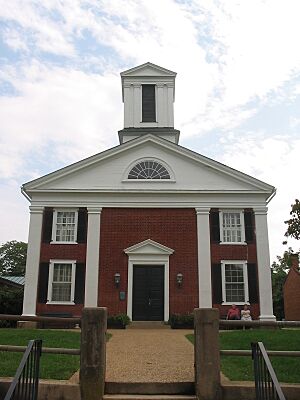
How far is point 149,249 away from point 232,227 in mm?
4245

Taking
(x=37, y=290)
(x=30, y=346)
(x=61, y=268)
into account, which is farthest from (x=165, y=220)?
(x=30, y=346)

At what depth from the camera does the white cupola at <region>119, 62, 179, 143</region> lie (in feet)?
89.2

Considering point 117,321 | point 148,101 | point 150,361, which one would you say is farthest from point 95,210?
point 150,361

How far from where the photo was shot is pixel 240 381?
7.31 metres

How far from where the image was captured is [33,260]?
851 inches

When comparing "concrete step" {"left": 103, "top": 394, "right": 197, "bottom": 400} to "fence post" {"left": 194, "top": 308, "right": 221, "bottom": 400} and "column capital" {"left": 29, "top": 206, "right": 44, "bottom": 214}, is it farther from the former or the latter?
"column capital" {"left": 29, "top": 206, "right": 44, "bottom": 214}

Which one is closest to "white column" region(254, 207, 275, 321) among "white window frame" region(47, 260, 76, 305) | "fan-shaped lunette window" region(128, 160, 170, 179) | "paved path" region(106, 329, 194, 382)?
"fan-shaped lunette window" region(128, 160, 170, 179)

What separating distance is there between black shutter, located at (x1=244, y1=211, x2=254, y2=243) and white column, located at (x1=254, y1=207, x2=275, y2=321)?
9.4 inches

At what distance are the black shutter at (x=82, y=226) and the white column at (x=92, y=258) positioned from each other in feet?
0.73

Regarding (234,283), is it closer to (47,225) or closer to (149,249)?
(149,249)

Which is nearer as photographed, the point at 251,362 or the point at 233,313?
the point at 251,362

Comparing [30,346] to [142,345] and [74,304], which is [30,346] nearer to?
[142,345]

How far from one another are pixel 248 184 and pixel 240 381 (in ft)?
52.9

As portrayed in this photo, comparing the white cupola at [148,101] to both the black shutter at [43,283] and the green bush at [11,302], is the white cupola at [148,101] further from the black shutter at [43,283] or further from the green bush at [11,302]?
the green bush at [11,302]
